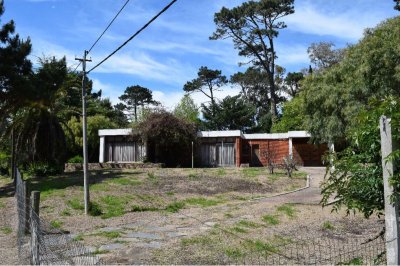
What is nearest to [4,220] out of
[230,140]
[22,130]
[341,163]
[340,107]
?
[341,163]

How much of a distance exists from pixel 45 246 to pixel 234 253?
329 cm

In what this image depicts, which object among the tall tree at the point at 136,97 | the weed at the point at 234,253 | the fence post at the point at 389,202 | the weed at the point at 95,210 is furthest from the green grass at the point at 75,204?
the tall tree at the point at 136,97

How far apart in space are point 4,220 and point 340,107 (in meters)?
15.0

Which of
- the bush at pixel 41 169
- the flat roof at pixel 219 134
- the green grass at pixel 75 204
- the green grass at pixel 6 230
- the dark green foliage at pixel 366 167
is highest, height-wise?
the flat roof at pixel 219 134

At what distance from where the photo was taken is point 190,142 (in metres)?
30.2

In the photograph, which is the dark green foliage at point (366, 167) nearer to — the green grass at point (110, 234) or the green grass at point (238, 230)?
the green grass at point (238, 230)

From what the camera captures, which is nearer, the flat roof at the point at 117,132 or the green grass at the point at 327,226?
the green grass at the point at 327,226

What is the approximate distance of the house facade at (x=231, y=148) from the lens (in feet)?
102

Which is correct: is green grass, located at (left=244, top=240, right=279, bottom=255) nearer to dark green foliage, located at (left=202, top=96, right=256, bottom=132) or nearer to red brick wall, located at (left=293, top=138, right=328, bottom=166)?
red brick wall, located at (left=293, top=138, right=328, bottom=166)

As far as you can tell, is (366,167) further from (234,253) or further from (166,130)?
(166,130)

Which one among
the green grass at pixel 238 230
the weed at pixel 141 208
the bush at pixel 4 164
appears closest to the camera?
the green grass at pixel 238 230

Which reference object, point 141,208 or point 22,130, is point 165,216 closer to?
point 141,208

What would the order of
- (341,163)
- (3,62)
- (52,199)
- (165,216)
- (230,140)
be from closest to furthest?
(341,163)
(165,216)
(52,199)
(3,62)
(230,140)

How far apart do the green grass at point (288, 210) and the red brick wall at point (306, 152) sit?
62.2ft
